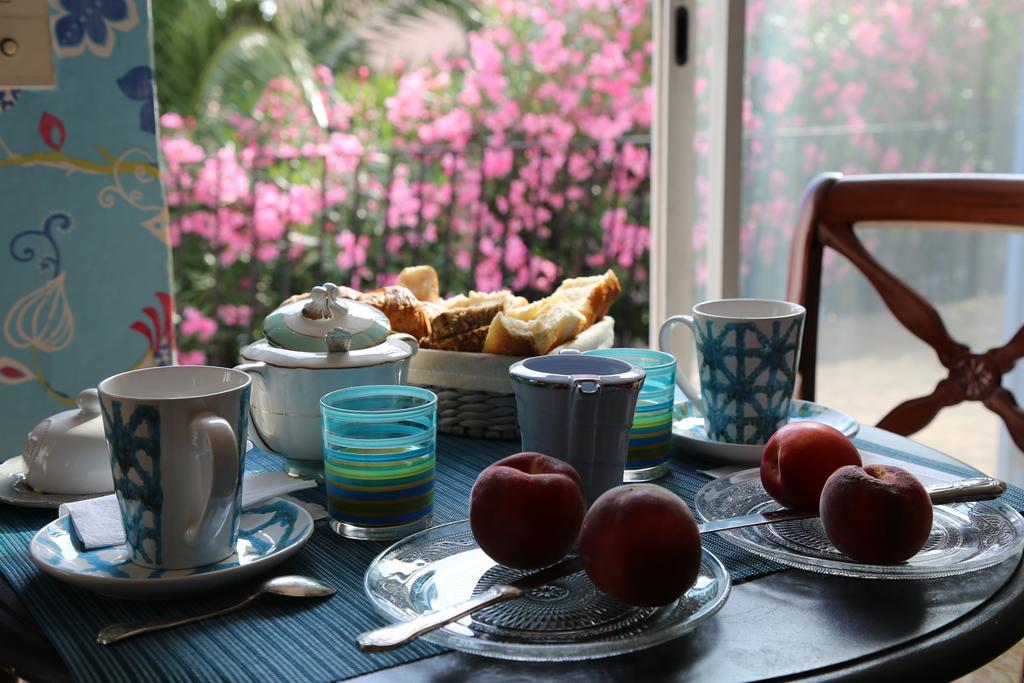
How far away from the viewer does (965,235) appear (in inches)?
92.2

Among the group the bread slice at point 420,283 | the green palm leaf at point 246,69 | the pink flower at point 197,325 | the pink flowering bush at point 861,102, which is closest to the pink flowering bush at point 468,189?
the pink flower at point 197,325

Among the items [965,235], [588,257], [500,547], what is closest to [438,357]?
[500,547]

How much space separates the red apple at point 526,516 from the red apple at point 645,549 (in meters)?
0.04

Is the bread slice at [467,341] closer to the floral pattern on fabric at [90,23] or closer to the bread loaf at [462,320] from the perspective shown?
the bread loaf at [462,320]

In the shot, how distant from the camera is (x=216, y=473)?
71cm

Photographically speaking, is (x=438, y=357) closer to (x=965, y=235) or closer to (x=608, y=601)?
(x=608, y=601)

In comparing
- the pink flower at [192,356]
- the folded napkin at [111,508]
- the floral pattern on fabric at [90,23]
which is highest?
the floral pattern on fabric at [90,23]

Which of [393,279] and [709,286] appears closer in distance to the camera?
[709,286]

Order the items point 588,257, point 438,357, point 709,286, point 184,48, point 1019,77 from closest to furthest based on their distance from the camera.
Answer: point 438,357 < point 1019,77 < point 709,286 < point 588,257 < point 184,48

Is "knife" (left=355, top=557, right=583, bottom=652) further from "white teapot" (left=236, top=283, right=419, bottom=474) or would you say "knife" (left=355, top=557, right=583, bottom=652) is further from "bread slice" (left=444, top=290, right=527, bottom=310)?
"bread slice" (left=444, top=290, right=527, bottom=310)

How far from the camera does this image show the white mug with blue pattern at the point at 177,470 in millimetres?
703

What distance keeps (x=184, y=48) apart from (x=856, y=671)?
4355mm

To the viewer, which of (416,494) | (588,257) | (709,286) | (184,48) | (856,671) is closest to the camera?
(856,671)

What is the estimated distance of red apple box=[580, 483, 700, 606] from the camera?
0.65m
